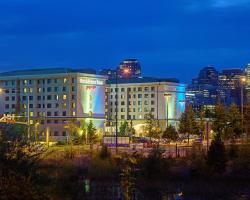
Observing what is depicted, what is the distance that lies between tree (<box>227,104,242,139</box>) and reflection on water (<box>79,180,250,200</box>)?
1647 inches

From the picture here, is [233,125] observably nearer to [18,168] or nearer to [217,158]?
[217,158]

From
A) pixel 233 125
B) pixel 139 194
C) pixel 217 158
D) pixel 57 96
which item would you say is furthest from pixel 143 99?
pixel 139 194

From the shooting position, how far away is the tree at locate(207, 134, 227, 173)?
41.9 metres

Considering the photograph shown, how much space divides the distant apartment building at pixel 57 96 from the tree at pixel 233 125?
209ft

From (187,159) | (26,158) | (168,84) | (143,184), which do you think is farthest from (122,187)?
(168,84)

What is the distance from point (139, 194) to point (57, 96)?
373 feet

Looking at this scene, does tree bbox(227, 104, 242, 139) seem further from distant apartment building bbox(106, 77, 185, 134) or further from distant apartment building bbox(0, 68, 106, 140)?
distant apartment building bbox(106, 77, 185, 134)

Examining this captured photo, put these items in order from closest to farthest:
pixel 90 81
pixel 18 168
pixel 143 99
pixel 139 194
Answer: pixel 18 168, pixel 139 194, pixel 90 81, pixel 143 99

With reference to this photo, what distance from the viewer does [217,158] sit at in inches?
1651

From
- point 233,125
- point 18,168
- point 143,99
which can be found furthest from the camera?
point 143,99

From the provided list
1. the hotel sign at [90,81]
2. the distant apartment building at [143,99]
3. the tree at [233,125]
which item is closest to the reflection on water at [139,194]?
the tree at [233,125]

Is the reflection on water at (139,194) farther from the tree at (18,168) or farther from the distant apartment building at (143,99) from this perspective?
the distant apartment building at (143,99)

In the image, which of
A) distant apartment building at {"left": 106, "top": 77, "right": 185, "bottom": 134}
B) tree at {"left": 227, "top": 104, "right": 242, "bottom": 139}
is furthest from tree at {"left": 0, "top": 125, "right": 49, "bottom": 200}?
distant apartment building at {"left": 106, "top": 77, "right": 185, "bottom": 134}

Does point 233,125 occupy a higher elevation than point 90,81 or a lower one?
lower
